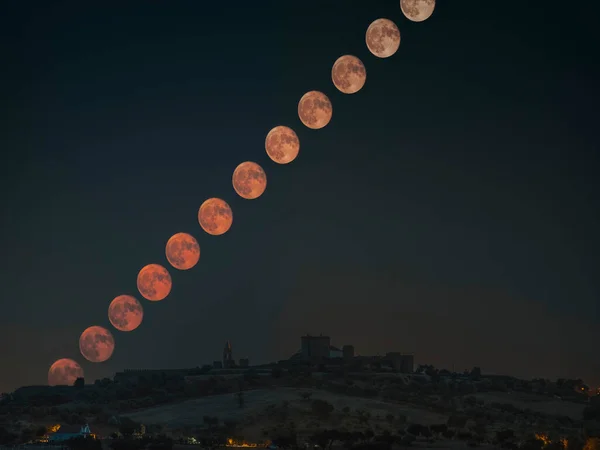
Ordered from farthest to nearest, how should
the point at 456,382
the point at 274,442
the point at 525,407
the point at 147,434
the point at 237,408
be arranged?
the point at 456,382 < the point at 525,407 < the point at 237,408 < the point at 147,434 < the point at 274,442

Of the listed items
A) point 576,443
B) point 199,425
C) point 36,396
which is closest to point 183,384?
point 36,396

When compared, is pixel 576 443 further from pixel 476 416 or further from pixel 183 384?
pixel 183 384

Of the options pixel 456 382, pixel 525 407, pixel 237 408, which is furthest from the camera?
pixel 456 382

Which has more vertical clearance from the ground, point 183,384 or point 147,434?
point 183,384
